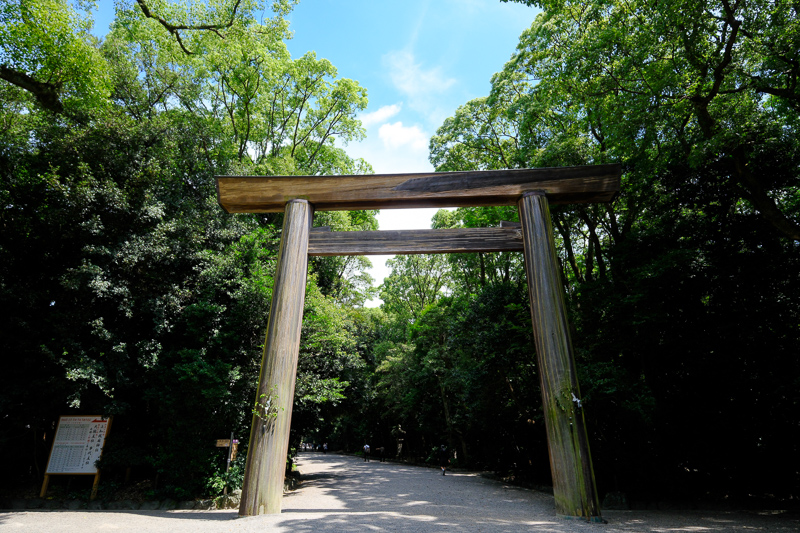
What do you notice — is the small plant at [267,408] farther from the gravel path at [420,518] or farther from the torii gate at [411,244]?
the gravel path at [420,518]

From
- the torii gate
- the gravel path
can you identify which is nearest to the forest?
the gravel path

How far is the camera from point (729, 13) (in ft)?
18.8

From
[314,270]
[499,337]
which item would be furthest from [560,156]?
[314,270]

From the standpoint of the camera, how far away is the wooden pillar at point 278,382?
418cm

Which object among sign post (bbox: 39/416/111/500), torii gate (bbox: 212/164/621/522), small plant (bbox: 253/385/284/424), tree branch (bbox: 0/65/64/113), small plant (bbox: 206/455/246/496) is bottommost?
small plant (bbox: 206/455/246/496)

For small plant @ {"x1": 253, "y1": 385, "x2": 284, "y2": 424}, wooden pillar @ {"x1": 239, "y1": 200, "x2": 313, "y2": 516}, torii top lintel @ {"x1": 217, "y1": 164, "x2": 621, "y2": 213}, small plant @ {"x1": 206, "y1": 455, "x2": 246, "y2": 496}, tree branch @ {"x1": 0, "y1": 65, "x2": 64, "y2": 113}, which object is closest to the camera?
wooden pillar @ {"x1": 239, "y1": 200, "x2": 313, "y2": 516}

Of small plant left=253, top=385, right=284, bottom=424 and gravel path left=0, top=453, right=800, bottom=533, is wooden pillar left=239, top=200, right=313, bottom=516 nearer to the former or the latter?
small plant left=253, top=385, right=284, bottom=424

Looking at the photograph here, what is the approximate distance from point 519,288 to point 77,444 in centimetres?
→ 1167

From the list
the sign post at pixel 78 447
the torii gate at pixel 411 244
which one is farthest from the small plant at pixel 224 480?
the torii gate at pixel 411 244

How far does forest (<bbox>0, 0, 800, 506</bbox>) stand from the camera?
7.02 meters

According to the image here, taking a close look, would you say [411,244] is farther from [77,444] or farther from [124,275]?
[77,444]

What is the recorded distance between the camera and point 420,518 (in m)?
4.67

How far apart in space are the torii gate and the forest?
322cm

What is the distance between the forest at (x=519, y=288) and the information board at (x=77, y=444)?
28cm
